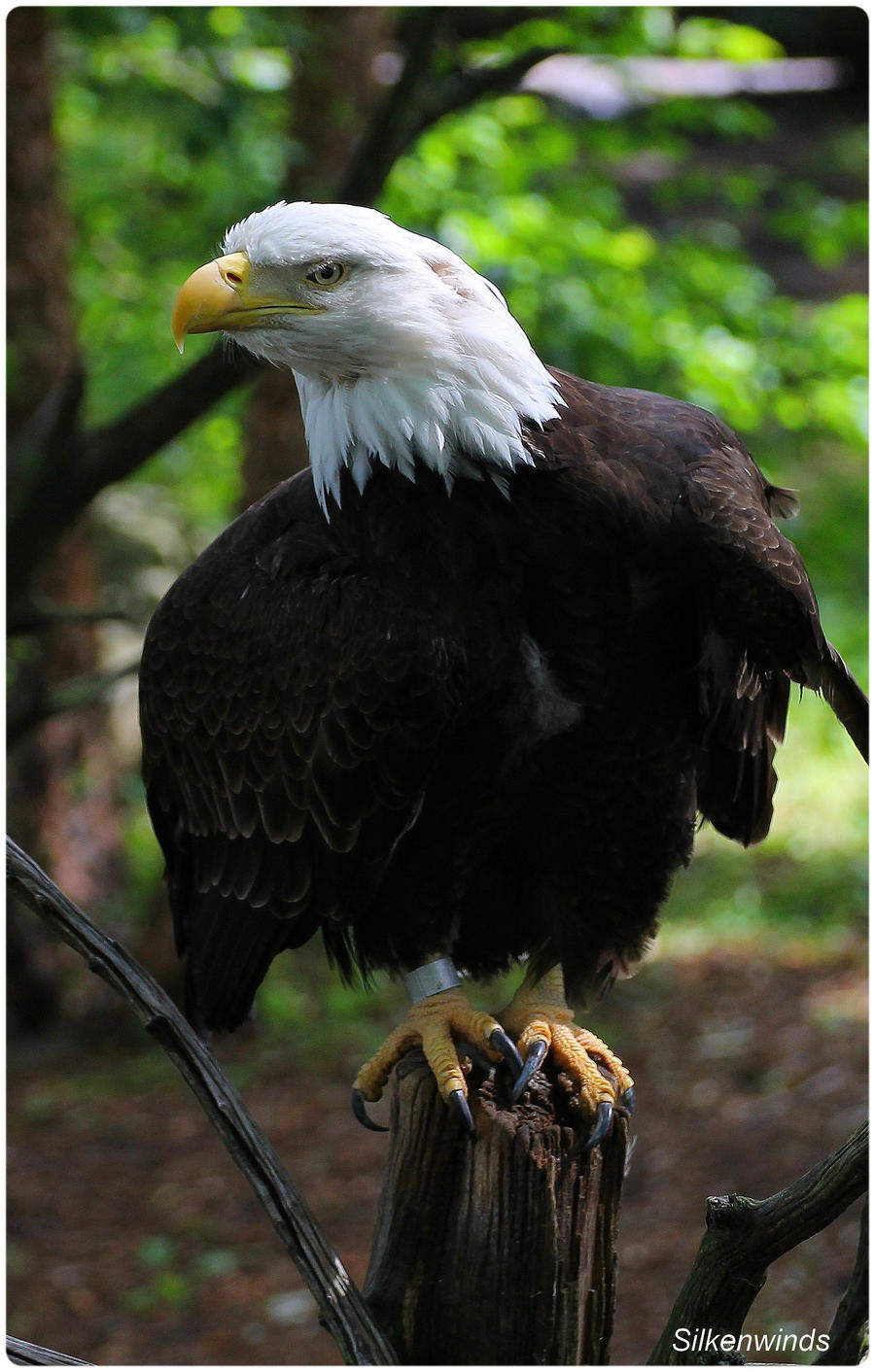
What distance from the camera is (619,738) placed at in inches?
110

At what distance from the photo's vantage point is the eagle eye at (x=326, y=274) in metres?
2.53

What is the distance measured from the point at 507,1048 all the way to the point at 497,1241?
1.55 feet

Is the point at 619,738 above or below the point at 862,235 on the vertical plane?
below

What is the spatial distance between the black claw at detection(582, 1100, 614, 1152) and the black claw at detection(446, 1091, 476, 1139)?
0.19 metres

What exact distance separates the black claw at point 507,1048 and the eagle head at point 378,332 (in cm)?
106

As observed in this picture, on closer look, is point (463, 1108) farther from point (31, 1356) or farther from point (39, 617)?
point (39, 617)

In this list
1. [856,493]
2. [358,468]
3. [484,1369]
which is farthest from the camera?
[856,493]

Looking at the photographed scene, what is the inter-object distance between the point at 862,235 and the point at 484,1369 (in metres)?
5.63

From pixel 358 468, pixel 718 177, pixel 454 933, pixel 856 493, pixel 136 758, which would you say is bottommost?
pixel 454 933

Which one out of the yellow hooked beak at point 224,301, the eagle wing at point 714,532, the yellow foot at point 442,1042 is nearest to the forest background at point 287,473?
the yellow hooked beak at point 224,301

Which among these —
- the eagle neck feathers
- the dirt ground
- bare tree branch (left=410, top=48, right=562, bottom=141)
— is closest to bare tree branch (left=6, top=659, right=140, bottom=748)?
bare tree branch (left=410, top=48, right=562, bottom=141)

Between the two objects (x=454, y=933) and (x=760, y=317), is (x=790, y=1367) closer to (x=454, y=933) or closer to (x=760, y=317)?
(x=454, y=933)

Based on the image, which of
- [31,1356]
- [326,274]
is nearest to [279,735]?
[326,274]

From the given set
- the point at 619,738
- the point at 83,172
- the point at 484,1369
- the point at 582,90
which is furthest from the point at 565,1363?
the point at 582,90
